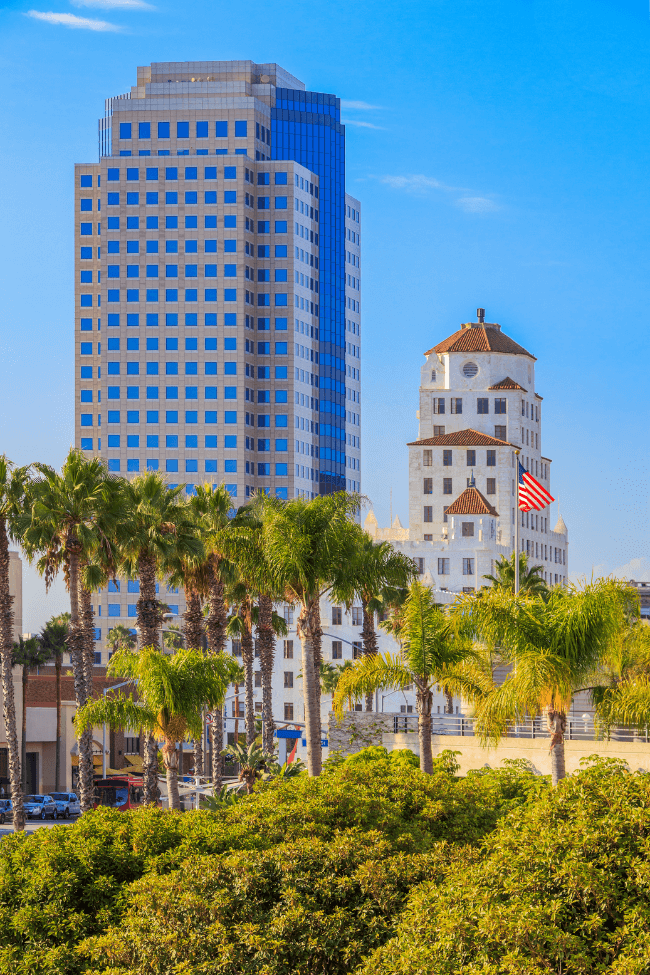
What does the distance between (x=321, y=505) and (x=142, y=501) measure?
1498 centimetres

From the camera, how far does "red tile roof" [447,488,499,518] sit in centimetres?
12750

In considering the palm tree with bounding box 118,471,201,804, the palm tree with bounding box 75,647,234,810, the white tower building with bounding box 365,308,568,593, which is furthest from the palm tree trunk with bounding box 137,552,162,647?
the white tower building with bounding box 365,308,568,593

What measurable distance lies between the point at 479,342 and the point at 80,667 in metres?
102

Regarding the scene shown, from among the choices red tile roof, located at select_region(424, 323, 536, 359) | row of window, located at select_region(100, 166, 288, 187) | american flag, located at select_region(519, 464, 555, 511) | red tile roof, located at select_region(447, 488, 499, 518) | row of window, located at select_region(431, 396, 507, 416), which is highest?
row of window, located at select_region(100, 166, 288, 187)

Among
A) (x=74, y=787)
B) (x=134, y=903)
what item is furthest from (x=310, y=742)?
(x=74, y=787)

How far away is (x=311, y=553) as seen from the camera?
39031 millimetres

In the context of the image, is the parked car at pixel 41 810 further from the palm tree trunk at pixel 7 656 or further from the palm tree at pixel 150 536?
the palm tree at pixel 150 536

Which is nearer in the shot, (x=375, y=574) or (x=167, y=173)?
(x=375, y=574)

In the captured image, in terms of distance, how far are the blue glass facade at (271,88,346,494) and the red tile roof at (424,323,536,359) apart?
30373mm

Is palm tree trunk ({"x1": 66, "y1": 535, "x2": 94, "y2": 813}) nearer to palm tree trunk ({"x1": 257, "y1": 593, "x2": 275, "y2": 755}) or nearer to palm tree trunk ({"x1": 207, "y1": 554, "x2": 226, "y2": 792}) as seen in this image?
palm tree trunk ({"x1": 207, "y1": 554, "x2": 226, "y2": 792})

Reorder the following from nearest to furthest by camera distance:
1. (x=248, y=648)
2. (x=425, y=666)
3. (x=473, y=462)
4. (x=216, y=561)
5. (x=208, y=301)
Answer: (x=425, y=666) → (x=216, y=561) → (x=248, y=648) → (x=473, y=462) → (x=208, y=301)

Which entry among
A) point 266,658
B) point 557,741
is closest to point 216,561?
point 266,658

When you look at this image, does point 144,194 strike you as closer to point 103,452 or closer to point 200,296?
point 200,296

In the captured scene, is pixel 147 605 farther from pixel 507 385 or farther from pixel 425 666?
pixel 507 385
